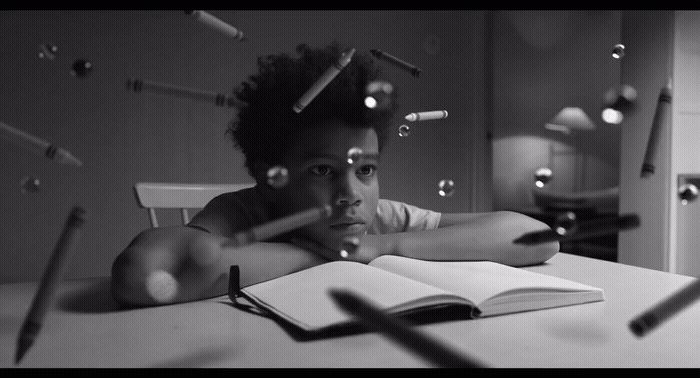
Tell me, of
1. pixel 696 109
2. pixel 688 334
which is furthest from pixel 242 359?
pixel 696 109

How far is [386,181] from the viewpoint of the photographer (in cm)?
147

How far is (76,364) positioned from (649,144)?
0.31m

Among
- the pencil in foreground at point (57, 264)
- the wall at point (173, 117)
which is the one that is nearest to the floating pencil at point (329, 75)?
the pencil in foreground at point (57, 264)

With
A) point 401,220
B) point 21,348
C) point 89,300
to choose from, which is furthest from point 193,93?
point 401,220

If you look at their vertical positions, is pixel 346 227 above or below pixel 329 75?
below

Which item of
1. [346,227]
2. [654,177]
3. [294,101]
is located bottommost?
[654,177]

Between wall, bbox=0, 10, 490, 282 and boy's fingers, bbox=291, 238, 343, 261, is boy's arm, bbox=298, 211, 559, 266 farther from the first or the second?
wall, bbox=0, 10, 490, 282

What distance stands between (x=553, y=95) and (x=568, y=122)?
0.75 feet

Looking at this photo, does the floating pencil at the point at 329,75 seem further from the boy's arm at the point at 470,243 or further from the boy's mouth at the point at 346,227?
the boy's arm at the point at 470,243

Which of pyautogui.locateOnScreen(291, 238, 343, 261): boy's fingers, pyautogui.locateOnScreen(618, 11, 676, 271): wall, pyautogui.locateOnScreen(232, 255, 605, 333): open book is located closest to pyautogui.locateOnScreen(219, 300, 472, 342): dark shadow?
pyautogui.locateOnScreen(232, 255, 605, 333): open book

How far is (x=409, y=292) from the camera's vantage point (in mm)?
389

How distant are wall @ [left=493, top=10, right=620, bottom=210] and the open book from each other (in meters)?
0.08

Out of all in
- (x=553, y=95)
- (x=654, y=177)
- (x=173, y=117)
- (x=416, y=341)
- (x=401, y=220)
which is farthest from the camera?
(x=654, y=177)

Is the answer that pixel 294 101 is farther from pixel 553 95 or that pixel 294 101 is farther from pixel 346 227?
pixel 553 95
